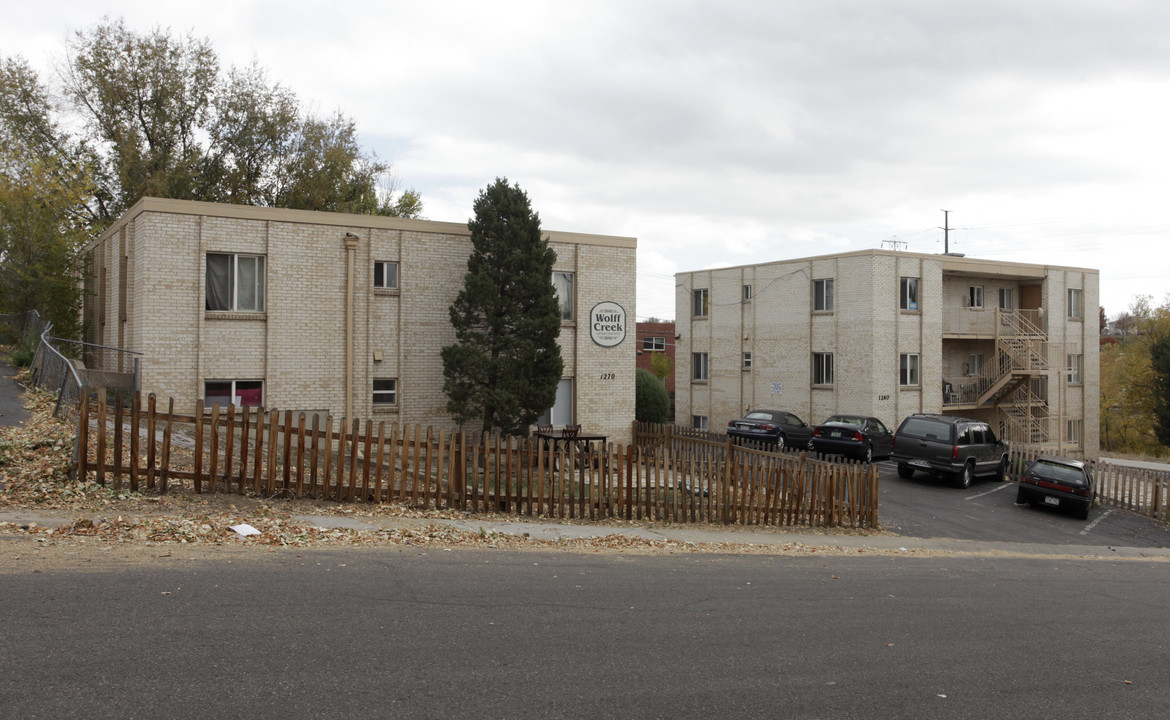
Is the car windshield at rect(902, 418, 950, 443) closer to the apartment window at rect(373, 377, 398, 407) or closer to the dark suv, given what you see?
the dark suv

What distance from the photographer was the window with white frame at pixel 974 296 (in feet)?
115

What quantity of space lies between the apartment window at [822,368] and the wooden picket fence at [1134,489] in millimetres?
11087

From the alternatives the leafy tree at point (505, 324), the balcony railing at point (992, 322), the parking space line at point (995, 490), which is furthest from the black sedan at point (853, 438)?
the leafy tree at point (505, 324)

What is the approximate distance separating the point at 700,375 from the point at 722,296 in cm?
390

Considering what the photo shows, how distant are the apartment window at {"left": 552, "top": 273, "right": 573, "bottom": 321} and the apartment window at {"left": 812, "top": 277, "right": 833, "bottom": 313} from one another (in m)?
13.8

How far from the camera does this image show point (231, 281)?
18828mm

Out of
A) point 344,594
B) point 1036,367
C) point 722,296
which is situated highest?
point 722,296

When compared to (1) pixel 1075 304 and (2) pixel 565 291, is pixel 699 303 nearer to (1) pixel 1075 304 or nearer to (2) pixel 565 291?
(2) pixel 565 291

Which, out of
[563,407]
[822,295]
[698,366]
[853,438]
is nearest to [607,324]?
[563,407]

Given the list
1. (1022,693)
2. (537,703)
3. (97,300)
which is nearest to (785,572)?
(1022,693)

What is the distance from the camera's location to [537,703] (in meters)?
5.06

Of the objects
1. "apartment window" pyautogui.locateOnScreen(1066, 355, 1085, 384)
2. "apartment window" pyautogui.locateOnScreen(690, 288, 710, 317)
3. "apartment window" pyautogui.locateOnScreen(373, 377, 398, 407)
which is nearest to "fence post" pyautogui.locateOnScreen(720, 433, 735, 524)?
"apartment window" pyautogui.locateOnScreen(373, 377, 398, 407)

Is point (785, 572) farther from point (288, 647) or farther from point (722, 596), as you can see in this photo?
point (288, 647)

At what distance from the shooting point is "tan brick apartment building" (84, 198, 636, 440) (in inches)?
718
